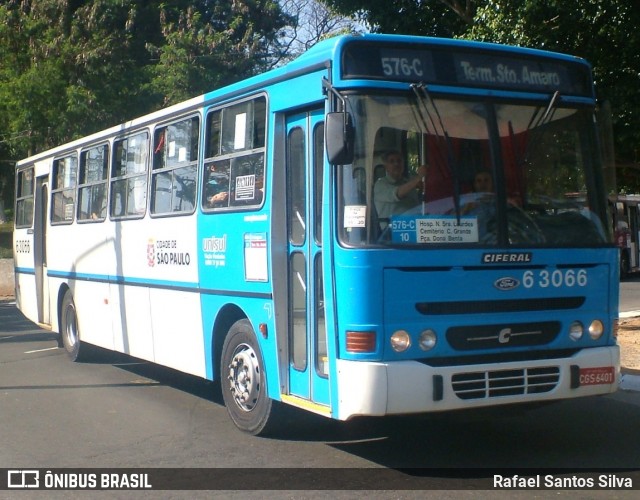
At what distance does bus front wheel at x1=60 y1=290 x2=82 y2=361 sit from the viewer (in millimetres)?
13164

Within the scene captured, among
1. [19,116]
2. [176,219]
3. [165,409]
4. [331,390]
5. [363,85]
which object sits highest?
[19,116]

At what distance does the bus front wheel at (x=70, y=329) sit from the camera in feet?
43.2

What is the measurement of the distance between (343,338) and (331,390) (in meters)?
0.44

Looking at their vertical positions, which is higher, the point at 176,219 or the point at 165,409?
the point at 176,219

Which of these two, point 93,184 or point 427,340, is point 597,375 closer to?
point 427,340

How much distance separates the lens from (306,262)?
7285 millimetres

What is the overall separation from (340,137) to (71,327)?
26.8ft

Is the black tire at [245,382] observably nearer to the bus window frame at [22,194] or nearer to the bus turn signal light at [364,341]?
the bus turn signal light at [364,341]

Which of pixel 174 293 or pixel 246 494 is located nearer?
pixel 246 494

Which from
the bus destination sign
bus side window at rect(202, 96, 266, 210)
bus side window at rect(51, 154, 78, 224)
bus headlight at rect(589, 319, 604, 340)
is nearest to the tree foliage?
bus side window at rect(51, 154, 78, 224)

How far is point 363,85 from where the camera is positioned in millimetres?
6605

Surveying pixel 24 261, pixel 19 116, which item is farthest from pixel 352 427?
pixel 19 116

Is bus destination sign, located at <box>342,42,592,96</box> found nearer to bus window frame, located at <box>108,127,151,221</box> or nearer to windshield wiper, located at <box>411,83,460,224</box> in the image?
windshield wiper, located at <box>411,83,460,224</box>

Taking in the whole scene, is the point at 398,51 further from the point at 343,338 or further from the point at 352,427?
the point at 352,427
